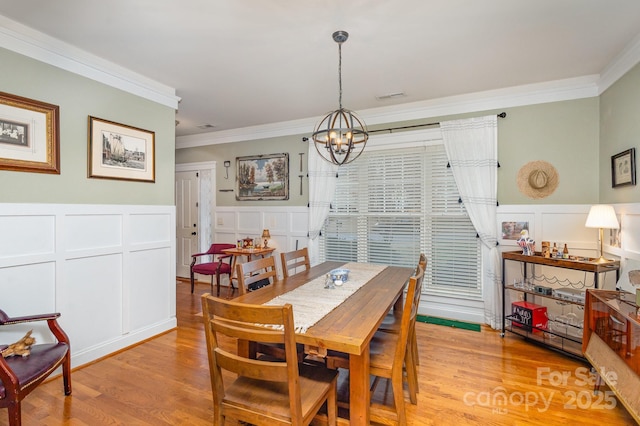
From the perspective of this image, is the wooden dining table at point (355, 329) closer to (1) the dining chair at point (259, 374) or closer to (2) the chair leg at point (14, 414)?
(1) the dining chair at point (259, 374)

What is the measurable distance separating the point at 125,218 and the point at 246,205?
2214 millimetres

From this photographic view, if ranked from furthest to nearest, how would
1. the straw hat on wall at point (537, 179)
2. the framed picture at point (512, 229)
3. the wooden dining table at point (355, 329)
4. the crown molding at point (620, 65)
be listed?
1. the framed picture at point (512, 229)
2. the straw hat on wall at point (537, 179)
3. the crown molding at point (620, 65)
4. the wooden dining table at point (355, 329)

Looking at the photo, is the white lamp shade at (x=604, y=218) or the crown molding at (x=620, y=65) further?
the white lamp shade at (x=604, y=218)

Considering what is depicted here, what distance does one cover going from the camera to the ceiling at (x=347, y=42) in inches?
80.5

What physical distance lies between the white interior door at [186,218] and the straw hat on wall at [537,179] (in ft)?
16.2

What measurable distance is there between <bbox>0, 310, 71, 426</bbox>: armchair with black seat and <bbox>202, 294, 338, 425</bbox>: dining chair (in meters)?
1.15

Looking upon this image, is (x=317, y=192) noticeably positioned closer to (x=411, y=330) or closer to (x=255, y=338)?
(x=411, y=330)

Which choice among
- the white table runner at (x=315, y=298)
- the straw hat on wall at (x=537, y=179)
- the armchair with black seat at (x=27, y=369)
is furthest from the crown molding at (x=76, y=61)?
the straw hat on wall at (x=537, y=179)

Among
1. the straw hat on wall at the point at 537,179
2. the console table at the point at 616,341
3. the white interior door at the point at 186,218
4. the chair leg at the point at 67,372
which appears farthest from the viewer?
the white interior door at the point at 186,218

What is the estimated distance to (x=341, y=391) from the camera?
7.28 ft

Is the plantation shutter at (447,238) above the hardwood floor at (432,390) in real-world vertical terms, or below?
above

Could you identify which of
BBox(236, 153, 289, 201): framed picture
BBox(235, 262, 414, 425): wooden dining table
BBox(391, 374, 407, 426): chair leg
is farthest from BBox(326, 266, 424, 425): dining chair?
BBox(236, 153, 289, 201): framed picture

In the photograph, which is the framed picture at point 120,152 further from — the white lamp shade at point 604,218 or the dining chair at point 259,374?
the white lamp shade at point 604,218

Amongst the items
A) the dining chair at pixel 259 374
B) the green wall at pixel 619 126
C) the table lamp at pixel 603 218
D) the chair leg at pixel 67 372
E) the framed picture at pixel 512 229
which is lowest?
the chair leg at pixel 67 372
